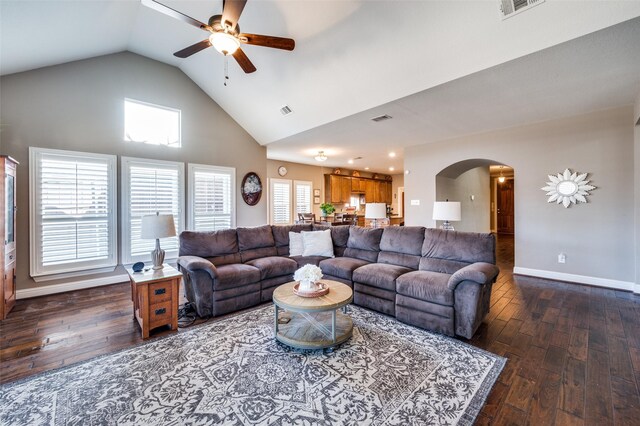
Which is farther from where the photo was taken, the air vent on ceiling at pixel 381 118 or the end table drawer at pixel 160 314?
the air vent on ceiling at pixel 381 118

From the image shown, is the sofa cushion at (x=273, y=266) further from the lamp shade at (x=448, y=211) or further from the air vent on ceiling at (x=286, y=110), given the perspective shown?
the air vent on ceiling at (x=286, y=110)

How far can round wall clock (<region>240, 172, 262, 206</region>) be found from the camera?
6086 millimetres

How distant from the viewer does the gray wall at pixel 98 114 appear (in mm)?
3693

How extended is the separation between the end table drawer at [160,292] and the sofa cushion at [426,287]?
8.10 feet

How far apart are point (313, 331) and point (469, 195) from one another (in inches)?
272

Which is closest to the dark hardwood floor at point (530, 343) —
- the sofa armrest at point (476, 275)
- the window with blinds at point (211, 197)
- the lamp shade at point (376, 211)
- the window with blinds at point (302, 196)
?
the sofa armrest at point (476, 275)

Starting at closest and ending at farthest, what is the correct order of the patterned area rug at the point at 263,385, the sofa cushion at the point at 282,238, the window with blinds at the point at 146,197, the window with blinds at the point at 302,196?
1. the patterned area rug at the point at 263,385
2. the sofa cushion at the point at 282,238
3. the window with blinds at the point at 146,197
4. the window with blinds at the point at 302,196

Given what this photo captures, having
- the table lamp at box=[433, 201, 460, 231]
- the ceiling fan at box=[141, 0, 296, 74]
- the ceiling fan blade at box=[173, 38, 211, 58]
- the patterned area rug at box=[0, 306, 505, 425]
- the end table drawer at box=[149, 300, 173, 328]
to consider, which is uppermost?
the ceiling fan blade at box=[173, 38, 211, 58]

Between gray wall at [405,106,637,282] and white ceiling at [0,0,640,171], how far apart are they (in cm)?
→ 37

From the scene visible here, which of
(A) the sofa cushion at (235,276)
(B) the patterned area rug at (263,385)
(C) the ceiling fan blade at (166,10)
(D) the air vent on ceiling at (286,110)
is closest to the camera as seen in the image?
(B) the patterned area rug at (263,385)

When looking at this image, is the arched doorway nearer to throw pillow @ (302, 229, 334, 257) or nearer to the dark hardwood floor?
the dark hardwood floor

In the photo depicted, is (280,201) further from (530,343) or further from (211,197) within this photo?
(530,343)

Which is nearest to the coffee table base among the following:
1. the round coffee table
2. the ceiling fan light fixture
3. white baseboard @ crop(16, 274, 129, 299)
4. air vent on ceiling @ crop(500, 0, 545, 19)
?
the round coffee table

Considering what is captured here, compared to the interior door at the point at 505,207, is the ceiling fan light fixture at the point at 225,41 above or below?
above
